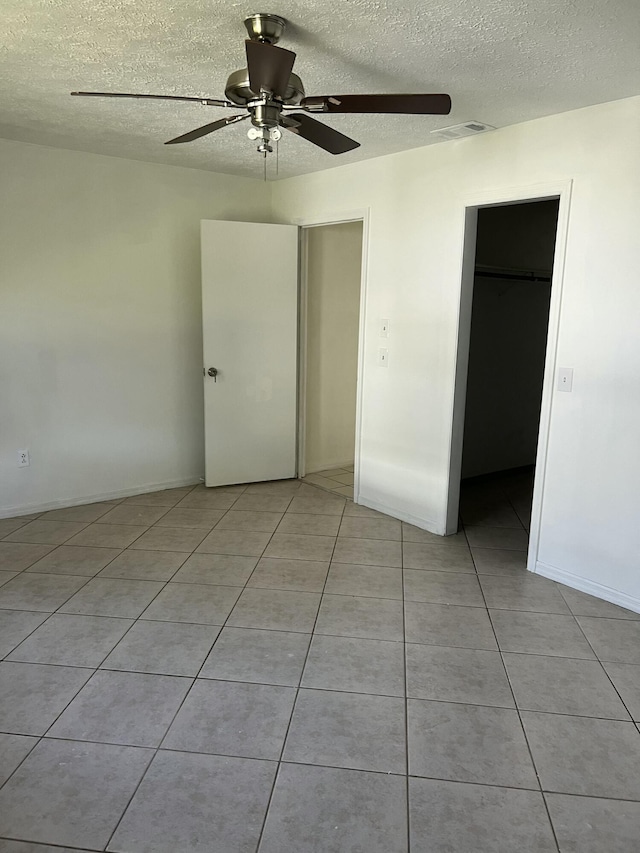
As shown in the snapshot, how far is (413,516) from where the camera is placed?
4.05 m

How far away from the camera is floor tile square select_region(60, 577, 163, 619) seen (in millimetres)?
2844

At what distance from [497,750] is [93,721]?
137 centimetres

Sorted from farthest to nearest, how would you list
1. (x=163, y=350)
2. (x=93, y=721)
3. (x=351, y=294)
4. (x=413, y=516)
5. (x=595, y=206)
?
(x=351, y=294) → (x=163, y=350) → (x=413, y=516) → (x=595, y=206) → (x=93, y=721)

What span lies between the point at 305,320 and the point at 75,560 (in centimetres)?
260

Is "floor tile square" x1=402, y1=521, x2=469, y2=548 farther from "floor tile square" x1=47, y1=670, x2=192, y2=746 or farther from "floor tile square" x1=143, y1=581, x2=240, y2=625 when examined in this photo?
"floor tile square" x1=47, y1=670, x2=192, y2=746

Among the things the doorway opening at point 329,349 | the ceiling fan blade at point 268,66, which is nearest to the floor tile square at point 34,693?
the ceiling fan blade at point 268,66

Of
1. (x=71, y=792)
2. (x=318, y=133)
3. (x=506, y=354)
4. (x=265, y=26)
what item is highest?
(x=265, y=26)

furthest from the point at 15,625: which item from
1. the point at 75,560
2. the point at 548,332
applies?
the point at 548,332

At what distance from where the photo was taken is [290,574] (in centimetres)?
327

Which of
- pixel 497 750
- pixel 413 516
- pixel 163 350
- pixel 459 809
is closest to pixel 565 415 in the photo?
pixel 413 516

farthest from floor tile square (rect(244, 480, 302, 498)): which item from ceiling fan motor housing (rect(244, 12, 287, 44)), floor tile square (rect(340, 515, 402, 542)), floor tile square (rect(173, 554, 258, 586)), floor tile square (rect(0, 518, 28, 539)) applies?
ceiling fan motor housing (rect(244, 12, 287, 44))

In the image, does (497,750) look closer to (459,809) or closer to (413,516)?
(459,809)

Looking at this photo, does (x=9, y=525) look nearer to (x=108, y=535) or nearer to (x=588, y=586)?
(x=108, y=535)

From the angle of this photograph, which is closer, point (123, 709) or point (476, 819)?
point (476, 819)
